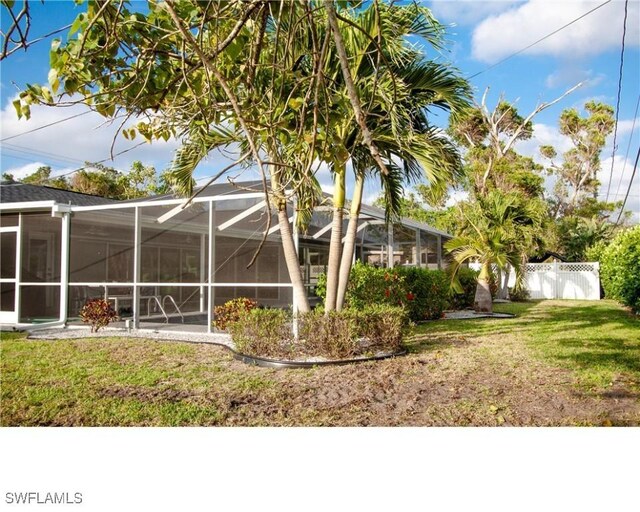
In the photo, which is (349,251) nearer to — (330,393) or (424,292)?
(330,393)

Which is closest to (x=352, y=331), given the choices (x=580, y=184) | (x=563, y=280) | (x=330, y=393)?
(x=330, y=393)

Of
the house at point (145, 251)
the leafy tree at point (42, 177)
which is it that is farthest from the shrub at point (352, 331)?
the leafy tree at point (42, 177)

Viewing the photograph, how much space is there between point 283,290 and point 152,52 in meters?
11.0

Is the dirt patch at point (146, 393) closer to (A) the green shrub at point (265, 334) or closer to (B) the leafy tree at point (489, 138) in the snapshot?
(A) the green shrub at point (265, 334)

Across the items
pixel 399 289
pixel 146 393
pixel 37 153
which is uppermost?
pixel 37 153

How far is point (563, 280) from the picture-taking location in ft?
67.2

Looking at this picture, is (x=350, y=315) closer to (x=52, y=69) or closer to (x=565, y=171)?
(x=52, y=69)

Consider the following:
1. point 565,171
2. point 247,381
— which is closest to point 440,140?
point 247,381

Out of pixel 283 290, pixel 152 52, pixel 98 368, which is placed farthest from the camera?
pixel 283 290

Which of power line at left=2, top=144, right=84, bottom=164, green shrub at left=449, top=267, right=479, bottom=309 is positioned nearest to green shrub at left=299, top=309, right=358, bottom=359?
power line at left=2, top=144, right=84, bottom=164

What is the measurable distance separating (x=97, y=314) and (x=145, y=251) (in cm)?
280

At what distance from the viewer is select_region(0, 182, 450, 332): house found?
10.1 m

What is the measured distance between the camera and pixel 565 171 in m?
22.8

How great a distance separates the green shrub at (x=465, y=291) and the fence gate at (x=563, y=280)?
6.58 m
